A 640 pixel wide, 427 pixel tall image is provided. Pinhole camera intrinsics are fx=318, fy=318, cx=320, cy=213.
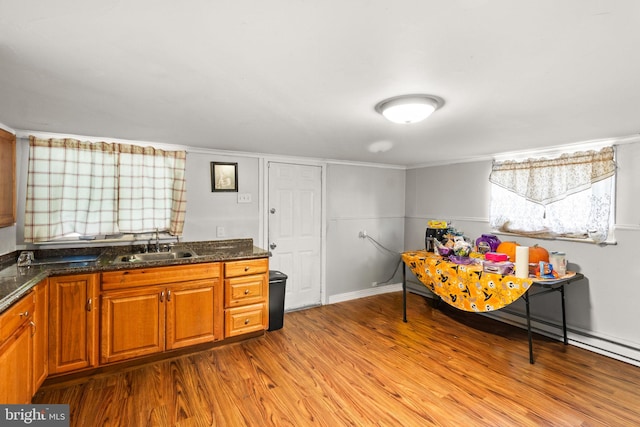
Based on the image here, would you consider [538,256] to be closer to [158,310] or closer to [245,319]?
[245,319]

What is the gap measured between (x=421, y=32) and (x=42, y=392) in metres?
3.28

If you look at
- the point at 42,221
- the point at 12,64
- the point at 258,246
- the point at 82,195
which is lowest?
the point at 258,246

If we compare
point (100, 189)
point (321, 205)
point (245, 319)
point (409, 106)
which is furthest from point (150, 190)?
point (409, 106)

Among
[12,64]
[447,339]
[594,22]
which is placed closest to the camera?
[594,22]

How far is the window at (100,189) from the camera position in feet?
9.08

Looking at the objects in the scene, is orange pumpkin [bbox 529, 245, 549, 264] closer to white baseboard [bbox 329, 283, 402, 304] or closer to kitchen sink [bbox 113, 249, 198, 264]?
white baseboard [bbox 329, 283, 402, 304]

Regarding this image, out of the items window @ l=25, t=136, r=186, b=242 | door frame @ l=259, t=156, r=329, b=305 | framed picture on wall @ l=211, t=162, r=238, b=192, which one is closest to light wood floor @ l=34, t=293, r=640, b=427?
door frame @ l=259, t=156, r=329, b=305

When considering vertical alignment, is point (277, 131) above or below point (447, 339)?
above

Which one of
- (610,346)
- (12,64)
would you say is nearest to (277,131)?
(12,64)

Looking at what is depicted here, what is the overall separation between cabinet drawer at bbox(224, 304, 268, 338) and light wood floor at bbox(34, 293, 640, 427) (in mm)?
144

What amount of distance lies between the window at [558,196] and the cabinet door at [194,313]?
3339 millimetres

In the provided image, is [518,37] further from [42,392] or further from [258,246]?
[42,392]

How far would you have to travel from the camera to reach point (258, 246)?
3891 mm

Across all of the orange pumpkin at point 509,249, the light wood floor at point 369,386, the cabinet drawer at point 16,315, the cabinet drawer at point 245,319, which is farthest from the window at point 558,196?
the cabinet drawer at point 16,315
